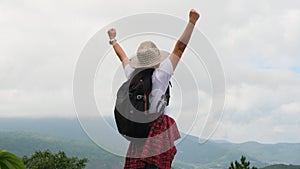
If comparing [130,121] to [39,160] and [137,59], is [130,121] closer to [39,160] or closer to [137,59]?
[137,59]

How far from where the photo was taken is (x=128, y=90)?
2.63 meters

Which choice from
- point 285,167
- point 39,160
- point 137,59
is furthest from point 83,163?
point 285,167

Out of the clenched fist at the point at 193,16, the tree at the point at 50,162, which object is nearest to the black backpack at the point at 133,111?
the clenched fist at the point at 193,16

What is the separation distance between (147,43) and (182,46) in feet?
0.84

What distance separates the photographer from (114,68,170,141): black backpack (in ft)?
8.49

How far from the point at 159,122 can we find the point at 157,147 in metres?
0.17

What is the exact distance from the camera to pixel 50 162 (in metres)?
42.8

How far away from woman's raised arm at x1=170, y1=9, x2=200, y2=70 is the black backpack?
0.86 ft

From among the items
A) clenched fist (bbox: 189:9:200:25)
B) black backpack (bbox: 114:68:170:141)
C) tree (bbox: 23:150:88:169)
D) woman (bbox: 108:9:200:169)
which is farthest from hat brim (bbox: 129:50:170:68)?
tree (bbox: 23:150:88:169)

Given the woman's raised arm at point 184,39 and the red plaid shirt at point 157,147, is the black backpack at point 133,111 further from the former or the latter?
the woman's raised arm at point 184,39

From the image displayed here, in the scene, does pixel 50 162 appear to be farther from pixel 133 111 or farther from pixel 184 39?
pixel 184 39

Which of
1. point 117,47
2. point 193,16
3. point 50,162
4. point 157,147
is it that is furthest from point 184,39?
point 50,162

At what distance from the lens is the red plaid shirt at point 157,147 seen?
8.57ft

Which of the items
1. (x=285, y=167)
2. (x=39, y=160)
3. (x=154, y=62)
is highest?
(x=285, y=167)
